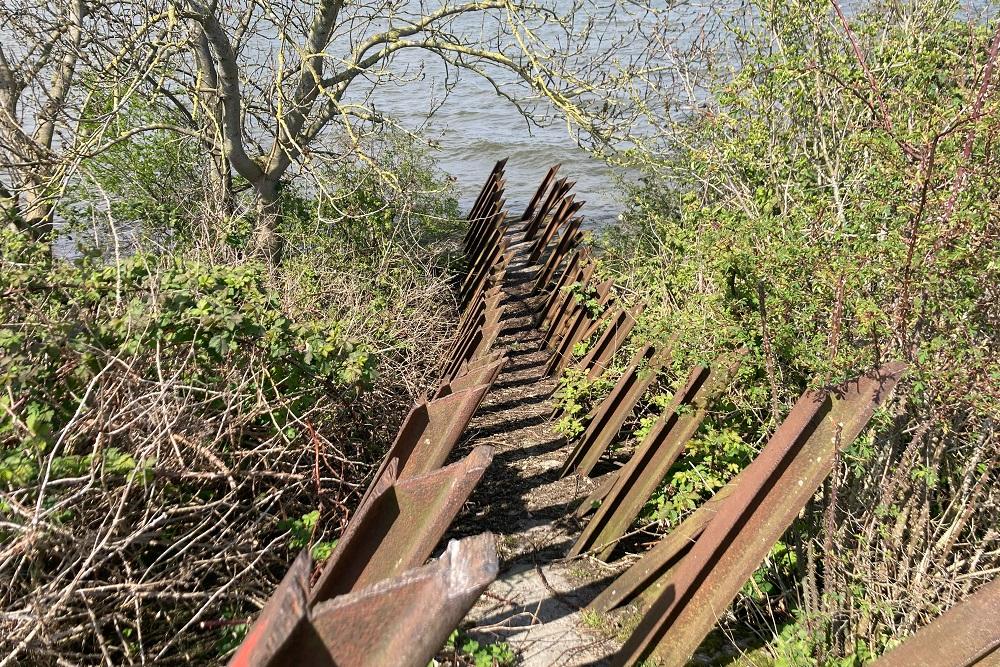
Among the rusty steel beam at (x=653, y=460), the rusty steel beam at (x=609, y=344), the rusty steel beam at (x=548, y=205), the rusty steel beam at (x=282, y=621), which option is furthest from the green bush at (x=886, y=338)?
the rusty steel beam at (x=548, y=205)

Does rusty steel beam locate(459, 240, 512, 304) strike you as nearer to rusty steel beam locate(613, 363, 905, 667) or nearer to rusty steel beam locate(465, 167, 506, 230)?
rusty steel beam locate(465, 167, 506, 230)

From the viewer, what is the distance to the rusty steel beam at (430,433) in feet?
8.06

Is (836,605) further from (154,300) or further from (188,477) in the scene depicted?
(154,300)

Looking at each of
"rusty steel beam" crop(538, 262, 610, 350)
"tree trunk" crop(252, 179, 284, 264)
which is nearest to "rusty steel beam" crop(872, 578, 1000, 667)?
"rusty steel beam" crop(538, 262, 610, 350)

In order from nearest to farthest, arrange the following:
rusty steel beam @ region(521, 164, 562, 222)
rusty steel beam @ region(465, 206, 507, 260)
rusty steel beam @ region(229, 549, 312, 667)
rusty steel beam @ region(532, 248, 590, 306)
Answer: rusty steel beam @ region(229, 549, 312, 667), rusty steel beam @ region(532, 248, 590, 306), rusty steel beam @ region(465, 206, 507, 260), rusty steel beam @ region(521, 164, 562, 222)

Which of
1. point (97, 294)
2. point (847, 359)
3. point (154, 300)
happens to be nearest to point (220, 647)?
point (154, 300)

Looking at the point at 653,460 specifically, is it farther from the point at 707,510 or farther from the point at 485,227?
the point at 485,227

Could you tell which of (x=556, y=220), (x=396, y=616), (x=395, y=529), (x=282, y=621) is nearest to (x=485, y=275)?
(x=556, y=220)

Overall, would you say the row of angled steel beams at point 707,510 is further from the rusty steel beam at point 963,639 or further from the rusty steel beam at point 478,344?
the rusty steel beam at point 478,344

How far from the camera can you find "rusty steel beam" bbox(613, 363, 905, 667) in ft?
7.86

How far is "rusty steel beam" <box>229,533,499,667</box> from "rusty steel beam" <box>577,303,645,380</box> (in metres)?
3.79

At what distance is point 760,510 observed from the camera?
2.47m

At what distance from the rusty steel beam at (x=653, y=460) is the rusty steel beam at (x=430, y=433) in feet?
4.92

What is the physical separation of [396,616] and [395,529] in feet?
2.26
